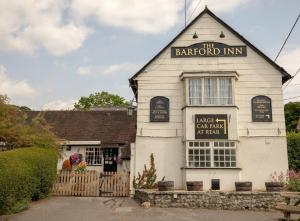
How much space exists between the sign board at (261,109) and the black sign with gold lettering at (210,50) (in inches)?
104

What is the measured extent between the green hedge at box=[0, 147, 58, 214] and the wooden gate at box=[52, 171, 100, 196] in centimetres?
89

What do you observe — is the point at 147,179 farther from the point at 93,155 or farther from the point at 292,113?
the point at 292,113

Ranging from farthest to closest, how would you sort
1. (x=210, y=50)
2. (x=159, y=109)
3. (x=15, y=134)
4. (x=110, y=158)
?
(x=110, y=158), (x=210, y=50), (x=159, y=109), (x=15, y=134)

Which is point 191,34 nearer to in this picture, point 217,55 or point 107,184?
point 217,55

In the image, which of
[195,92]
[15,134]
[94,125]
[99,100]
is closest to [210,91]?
[195,92]

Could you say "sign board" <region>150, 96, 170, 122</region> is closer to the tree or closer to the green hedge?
the green hedge

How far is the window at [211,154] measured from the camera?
710 inches

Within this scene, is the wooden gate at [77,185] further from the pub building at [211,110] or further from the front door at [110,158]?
the front door at [110,158]

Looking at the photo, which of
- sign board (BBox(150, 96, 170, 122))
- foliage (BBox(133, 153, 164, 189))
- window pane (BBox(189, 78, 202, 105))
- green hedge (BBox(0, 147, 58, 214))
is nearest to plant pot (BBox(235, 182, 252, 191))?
foliage (BBox(133, 153, 164, 189))

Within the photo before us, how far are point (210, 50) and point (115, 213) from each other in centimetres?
1061

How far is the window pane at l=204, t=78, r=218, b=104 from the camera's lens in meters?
18.6

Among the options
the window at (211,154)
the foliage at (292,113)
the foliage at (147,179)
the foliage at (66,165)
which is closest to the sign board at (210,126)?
the window at (211,154)

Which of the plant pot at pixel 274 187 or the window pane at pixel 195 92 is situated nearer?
the plant pot at pixel 274 187

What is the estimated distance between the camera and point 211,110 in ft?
60.3
